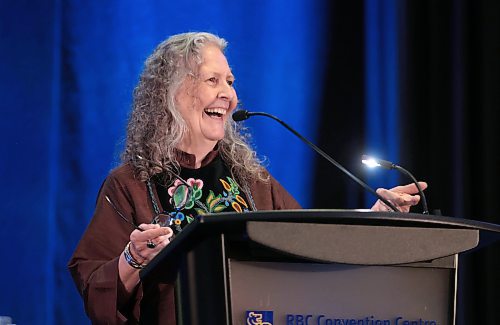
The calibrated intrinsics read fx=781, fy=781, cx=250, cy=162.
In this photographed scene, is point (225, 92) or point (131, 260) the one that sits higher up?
point (225, 92)

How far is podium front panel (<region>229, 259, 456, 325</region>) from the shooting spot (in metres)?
1.00

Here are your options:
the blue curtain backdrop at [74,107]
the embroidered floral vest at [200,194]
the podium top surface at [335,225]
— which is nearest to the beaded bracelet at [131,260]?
the podium top surface at [335,225]

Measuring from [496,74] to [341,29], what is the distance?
607 mm

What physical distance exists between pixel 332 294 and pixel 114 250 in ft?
3.19

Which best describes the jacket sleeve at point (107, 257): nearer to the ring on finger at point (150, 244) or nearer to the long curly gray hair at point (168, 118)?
the long curly gray hair at point (168, 118)

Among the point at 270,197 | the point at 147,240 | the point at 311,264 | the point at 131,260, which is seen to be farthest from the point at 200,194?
the point at 311,264

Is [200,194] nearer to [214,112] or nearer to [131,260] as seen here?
[214,112]

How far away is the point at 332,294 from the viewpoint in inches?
40.4

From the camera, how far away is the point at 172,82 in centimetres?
223

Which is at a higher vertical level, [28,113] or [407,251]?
[28,113]

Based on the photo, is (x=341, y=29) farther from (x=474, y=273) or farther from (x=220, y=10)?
(x=474, y=273)

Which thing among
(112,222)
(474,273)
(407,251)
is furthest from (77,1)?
(407,251)

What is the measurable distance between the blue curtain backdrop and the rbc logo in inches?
59.3

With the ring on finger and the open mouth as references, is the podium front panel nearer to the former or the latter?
the ring on finger
